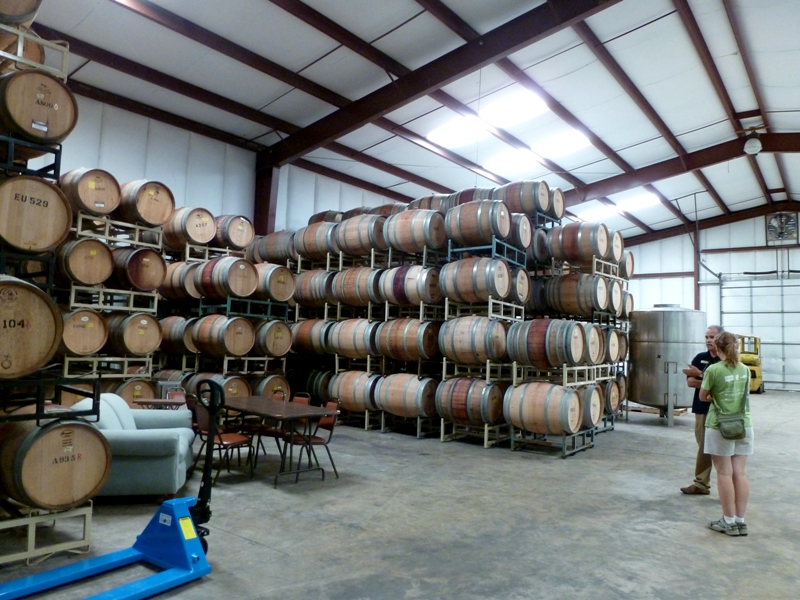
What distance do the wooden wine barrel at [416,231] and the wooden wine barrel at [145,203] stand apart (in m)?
3.58

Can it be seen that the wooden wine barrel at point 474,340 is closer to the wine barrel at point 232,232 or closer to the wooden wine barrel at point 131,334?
the wooden wine barrel at point 131,334

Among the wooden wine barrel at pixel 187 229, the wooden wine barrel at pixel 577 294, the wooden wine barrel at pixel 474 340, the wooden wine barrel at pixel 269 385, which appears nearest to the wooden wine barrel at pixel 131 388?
the wooden wine barrel at pixel 269 385

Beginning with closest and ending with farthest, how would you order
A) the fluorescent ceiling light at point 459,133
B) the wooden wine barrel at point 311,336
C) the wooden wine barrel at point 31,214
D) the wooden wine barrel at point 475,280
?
the wooden wine barrel at point 31,214 → the wooden wine barrel at point 475,280 → the wooden wine barrel at point 311,336 → the fluorescent ceiling light at point 459,133

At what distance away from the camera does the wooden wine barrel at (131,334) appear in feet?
27.2

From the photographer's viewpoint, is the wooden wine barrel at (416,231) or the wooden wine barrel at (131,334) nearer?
the wooden wine barrel at (131,334)

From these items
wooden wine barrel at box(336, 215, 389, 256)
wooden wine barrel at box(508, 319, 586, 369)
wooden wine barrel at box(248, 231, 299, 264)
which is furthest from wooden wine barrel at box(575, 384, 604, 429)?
wooden wine barrel at box(248, 231, 299, 264)

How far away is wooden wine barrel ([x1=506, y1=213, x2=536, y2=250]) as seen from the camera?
28.4 ft

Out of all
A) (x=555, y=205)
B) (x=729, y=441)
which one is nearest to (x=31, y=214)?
(x=729, y=441)

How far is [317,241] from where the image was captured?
1059 cm

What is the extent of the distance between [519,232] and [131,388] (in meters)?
6.31

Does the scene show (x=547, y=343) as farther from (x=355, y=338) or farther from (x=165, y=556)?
(x=165, y=556)

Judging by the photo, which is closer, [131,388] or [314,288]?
[131,388]

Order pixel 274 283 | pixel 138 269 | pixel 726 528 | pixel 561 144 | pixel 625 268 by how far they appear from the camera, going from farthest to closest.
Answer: pixel 561 144 → pixel 625 268 → pixel 274 283 → pixel 138 269 → pixel 726 528

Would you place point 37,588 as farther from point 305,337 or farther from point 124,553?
point 305,337
